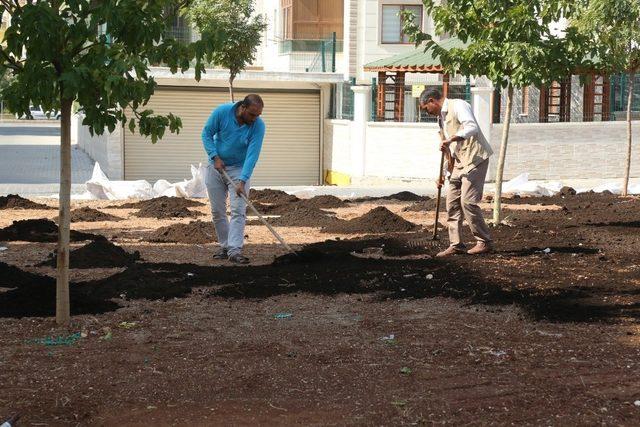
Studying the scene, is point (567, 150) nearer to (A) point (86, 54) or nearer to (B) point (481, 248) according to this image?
(B) point (481, 248)

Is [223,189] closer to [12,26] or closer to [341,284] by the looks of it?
[341,284]

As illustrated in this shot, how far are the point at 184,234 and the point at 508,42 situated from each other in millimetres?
4445

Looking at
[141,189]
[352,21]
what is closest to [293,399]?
[141,189]

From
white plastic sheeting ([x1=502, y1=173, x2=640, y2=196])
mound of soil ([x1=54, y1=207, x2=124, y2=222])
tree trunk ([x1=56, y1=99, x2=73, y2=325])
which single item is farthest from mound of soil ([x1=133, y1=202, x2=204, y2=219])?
tree trunk ([x1=56, y1=99, x2=73, y2=325])

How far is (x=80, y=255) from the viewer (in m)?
10.8

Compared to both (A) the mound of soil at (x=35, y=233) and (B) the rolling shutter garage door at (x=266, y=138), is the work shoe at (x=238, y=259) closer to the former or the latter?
(A) the mound of soil at (x=35, y=233)

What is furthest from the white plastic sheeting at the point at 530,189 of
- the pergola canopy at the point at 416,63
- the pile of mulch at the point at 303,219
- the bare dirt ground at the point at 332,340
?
the bare dirt ground at the point at 332,340

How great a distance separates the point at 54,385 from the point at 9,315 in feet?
6.50

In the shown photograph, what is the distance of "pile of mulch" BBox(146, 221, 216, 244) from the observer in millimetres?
13180

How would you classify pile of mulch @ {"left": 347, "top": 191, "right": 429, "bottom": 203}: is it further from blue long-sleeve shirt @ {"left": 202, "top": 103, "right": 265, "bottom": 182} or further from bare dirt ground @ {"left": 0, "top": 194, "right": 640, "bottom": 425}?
blue long-sleeve shirt @ {"left": 202, "top": 103, "right": 265, "bottom": 182}

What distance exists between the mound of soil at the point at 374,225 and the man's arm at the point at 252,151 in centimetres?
369

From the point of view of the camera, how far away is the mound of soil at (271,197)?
61.3 feet

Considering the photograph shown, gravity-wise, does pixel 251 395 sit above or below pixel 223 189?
below

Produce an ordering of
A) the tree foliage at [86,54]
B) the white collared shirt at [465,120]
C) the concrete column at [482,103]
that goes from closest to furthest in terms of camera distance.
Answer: the tree foliage at [86,54]
the white collared shirt at [465,120]
the concrete column at [482,103]
